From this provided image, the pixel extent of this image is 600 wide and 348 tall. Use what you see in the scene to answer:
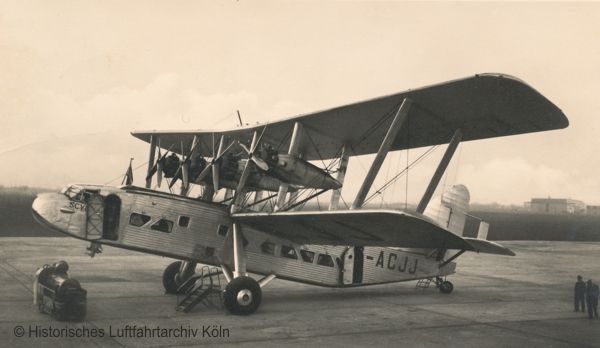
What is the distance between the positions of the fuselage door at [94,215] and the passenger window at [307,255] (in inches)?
193

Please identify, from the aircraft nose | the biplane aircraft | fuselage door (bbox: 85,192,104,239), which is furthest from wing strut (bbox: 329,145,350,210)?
the aircraft nose

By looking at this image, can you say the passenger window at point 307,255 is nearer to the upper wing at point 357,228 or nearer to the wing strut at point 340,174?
the upper wing at point 357,228

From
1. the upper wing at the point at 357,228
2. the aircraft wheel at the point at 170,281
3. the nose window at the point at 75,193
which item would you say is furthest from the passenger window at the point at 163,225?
the aircraft wheel at the point at 170,281

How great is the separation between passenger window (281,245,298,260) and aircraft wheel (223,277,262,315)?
176cm

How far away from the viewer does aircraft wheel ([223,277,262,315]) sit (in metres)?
11.4

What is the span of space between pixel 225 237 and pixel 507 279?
12599 millimetres

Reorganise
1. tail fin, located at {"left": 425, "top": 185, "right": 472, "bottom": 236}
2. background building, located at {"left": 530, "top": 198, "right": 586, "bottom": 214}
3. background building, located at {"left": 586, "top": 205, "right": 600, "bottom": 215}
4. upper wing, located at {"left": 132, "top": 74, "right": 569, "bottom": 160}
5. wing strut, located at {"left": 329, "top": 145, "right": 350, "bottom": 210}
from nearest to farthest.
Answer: upper wing, located at {"left": 132, "top": 74, "right": 569, "bottom": 160} < wing strut, located at {"left": 329, "top": 145, "right": 350, "bottom": 210} < tail fin, located at {"left": 425, "top": 185, "right": 472, "bottom": 236} < background building, located at {"left": 530, "top": 198, "right": 586, "bottom": 214} < background building, located at {"left": 586, "top": 205, "right": 600, "bottom": 215}

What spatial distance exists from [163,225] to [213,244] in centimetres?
125

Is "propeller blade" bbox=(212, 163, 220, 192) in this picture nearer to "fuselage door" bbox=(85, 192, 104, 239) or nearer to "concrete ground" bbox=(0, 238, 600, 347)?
"fuselage door" bbox=(85, 192, 104, 239)

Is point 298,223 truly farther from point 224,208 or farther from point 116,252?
point 116,252

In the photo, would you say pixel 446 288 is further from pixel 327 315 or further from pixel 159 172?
pixel 159 172

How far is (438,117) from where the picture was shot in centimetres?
1221

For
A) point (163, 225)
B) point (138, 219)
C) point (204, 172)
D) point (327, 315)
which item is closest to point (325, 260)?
point (327, 315)

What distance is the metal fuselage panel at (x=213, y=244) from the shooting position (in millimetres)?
11797
